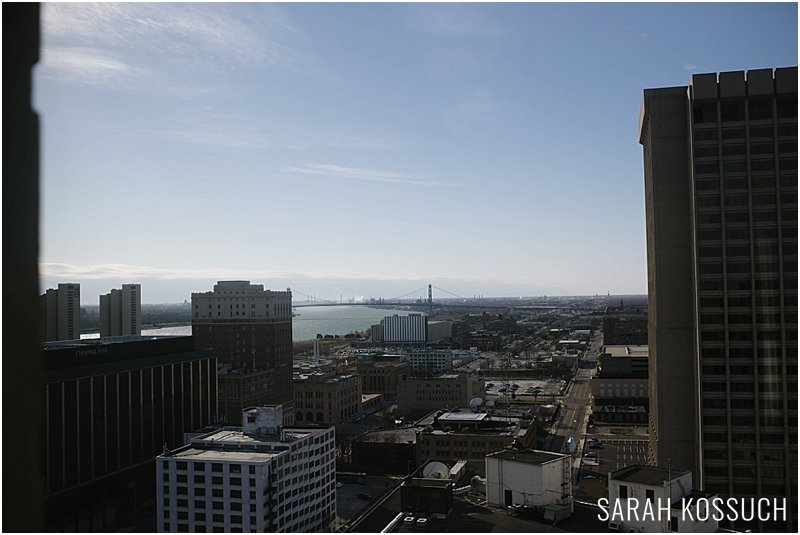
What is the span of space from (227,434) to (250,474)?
1.04 meters

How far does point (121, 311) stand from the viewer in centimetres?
942

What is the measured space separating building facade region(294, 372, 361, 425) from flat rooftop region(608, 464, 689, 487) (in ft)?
26.8

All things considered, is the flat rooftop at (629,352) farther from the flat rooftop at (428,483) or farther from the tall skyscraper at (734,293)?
the flat rooftop at (428,483)

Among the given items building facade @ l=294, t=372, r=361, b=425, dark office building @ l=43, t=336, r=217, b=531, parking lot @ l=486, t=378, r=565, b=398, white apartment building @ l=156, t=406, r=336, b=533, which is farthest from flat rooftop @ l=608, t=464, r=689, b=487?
parking lot @ l=486, t=378, r=565, b=398

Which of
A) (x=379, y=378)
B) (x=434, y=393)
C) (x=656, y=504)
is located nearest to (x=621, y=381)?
(x=434, y=393)

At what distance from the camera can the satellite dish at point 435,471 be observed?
4.66m

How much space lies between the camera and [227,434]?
556cm

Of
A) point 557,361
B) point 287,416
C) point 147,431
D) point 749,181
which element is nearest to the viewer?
point 749,181

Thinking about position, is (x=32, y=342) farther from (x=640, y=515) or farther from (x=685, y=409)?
(x=685, y=409)

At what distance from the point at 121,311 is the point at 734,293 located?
308 inches

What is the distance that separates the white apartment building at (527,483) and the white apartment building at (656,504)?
11.0 inches

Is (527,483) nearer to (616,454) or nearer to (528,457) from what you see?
(528,457)

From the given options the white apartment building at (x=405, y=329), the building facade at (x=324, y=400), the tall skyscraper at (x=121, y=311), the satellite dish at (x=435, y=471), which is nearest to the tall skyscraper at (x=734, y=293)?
the satellite dish at (x=435, y=471)

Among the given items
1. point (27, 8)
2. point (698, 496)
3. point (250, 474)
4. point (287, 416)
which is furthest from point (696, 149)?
point (287, 416)
